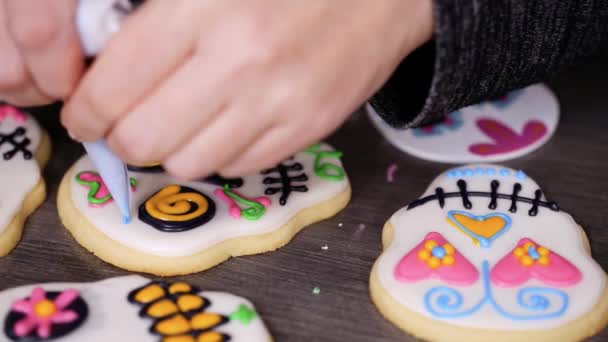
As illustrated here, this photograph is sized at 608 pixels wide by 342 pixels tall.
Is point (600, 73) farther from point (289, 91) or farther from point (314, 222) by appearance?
point (289, 91)

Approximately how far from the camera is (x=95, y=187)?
754mm

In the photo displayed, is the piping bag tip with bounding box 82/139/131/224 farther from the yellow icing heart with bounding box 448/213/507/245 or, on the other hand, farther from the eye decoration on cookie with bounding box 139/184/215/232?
the yellow icing heart with bounding box 448/213/507/245

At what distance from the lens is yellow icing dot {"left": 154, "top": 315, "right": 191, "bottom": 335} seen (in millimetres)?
604

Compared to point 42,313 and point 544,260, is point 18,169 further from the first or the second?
point 544,260

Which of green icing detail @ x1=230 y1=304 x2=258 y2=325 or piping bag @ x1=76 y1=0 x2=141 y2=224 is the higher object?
piping bag @ x1=76 y1=0 x2=141 y2=224

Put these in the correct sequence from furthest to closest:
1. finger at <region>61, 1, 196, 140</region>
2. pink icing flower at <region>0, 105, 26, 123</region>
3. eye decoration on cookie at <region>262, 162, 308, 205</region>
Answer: pink icing flower at <region>0, 105, 26, 123</region> < eye decoration on cookie at <region>262, 162, 308, 205</region> < finger at <region>61, 1, 196, 140</region>

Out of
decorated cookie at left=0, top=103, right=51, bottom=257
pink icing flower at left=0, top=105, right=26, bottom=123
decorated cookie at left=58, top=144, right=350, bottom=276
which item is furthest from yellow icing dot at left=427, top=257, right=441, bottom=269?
pink icing flower at left=0, top=105, right=26, bottom=123

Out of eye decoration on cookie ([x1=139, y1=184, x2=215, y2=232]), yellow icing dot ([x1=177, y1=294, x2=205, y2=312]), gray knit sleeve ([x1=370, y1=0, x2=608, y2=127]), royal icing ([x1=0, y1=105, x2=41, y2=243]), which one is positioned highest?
gray knit sleeve ([x1=370, y1=0, x2=608, y2=127])

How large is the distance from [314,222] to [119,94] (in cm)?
27

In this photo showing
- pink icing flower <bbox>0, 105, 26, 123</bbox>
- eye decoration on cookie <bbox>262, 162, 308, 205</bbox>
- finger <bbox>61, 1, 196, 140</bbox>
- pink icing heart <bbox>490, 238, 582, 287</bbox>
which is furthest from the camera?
pink icing flower <bbox>0, 105, 26, 123</bbox>

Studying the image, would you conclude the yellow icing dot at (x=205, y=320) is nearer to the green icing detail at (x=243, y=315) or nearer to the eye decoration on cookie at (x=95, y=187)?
the green icing detail at (x=243, y=315)

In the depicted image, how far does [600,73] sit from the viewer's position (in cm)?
103

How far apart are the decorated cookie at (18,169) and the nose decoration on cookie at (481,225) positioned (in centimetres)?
43

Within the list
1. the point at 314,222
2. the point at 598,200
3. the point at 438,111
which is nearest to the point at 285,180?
the point at 314,222
